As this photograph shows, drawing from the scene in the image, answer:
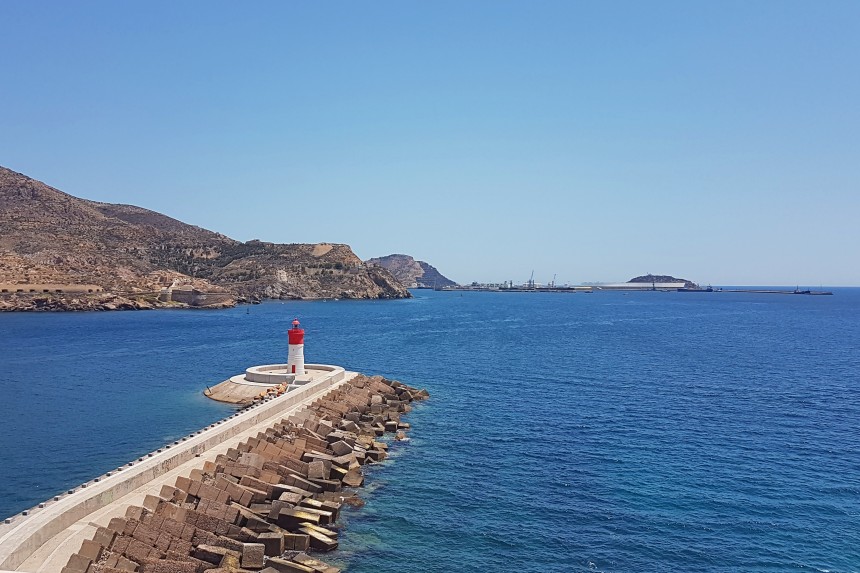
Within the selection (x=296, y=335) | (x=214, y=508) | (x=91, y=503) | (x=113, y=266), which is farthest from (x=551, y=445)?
(x=113, y=266)

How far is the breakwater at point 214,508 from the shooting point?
15430mm

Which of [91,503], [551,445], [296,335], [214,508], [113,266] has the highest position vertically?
[113,266]

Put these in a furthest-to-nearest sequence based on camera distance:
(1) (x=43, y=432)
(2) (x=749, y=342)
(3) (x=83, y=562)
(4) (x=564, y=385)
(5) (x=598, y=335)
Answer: (5) (x=598, y=335) < (2) (x=749, y=342) < (4) (x=564, y=385) < (1) (x=43, y=432) < (3) (x=83, y=562)

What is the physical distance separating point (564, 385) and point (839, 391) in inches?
763

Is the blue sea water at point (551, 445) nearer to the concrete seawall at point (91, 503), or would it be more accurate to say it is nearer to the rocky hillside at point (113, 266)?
the concrete seawall at point (91, 503)

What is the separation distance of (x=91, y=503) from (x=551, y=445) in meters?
20.6

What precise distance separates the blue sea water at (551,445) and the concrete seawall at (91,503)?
16.7ft

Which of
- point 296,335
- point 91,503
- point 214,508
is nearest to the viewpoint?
point 91,503

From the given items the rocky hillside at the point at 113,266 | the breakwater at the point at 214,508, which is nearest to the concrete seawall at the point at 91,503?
the breakwater at the point at 214,508

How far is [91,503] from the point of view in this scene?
17.8 meters

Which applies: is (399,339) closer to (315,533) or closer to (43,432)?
(43,432)

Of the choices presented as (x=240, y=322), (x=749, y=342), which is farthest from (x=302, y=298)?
(x=749, y=342)

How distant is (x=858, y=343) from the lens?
84062 millimetres

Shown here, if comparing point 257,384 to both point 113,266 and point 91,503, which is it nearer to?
point 91,503
